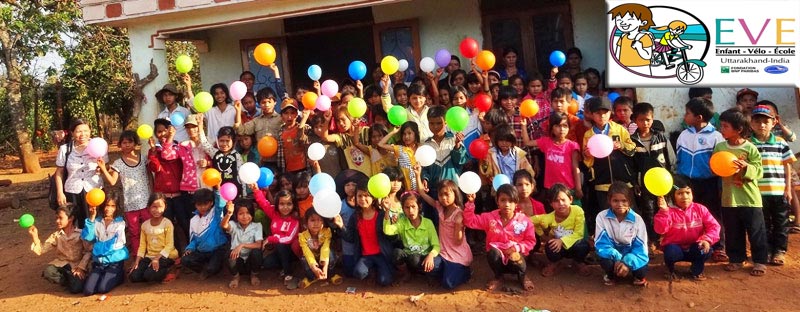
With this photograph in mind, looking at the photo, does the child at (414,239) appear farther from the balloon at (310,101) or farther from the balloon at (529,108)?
the balloon at (310,101)

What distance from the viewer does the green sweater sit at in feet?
12.7

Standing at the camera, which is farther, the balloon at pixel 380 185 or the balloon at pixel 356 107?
the balloon at pixel 356 107

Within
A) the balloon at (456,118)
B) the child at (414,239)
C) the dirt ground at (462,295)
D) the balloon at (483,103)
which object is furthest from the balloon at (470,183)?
the balloon at (483,103)

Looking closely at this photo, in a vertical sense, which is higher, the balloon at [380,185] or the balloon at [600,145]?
the balloon at [600,145]

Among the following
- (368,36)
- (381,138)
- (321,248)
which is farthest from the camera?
(368,36)

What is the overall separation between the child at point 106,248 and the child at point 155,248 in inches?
4.8

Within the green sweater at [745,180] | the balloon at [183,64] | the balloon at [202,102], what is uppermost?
the balloon at [183,64]

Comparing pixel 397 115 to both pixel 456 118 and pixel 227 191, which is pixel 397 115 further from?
pixel 227 191

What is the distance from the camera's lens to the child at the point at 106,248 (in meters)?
4.52

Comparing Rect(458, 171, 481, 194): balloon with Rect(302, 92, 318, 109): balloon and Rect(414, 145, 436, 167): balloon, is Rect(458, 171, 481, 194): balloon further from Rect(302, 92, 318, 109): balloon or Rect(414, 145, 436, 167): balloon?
Rect(302, 92, 318, 109): balloon

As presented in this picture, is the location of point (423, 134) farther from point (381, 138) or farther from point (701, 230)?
point (701, 230)

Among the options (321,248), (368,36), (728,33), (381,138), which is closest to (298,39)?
(368,36)

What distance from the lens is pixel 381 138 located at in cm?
466

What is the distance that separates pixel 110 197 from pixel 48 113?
45.8 feet
